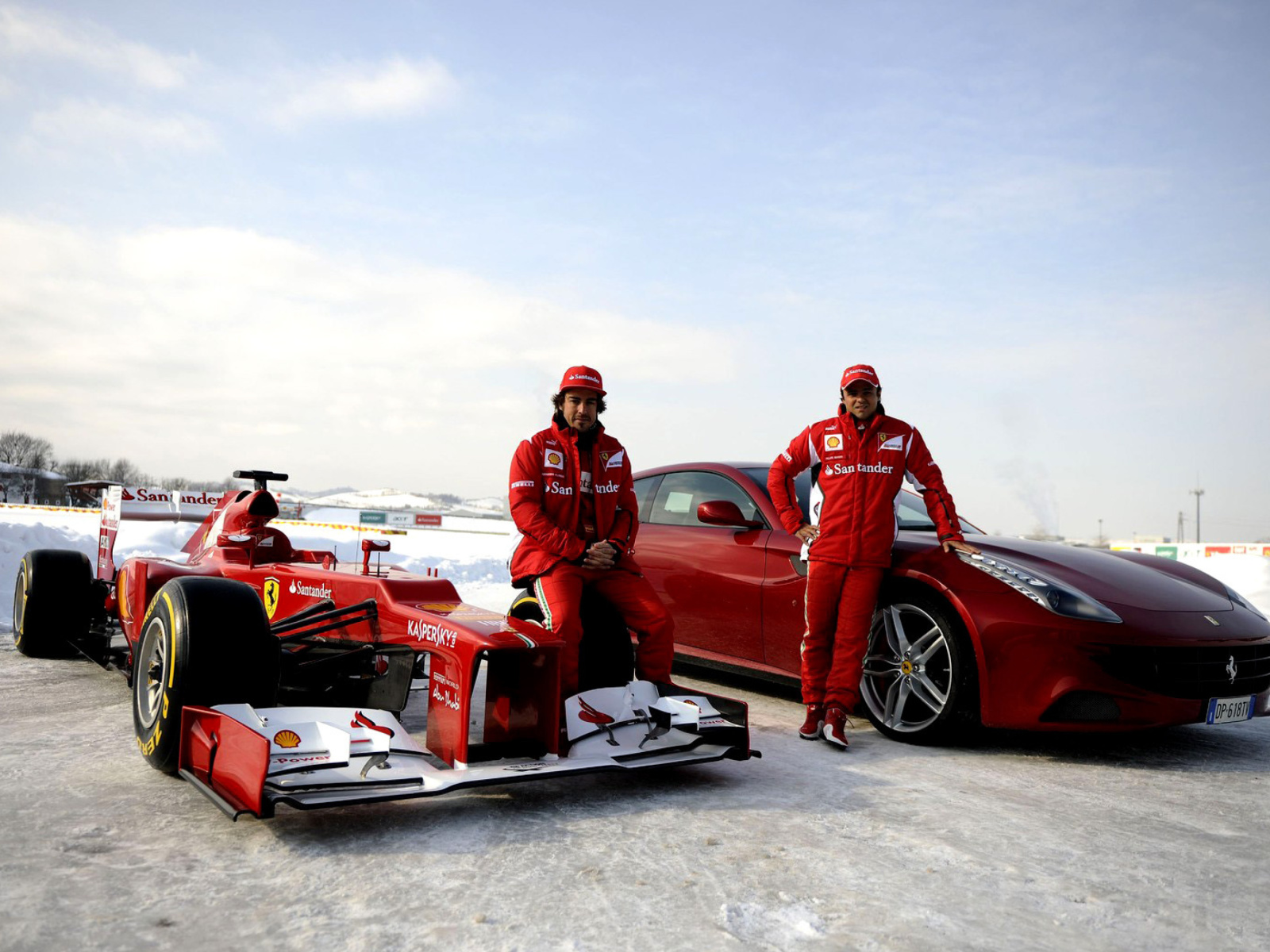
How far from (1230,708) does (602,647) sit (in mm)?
2811

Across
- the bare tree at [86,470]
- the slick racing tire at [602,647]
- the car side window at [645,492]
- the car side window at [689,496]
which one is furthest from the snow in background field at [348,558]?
the bare tree at [86,470]

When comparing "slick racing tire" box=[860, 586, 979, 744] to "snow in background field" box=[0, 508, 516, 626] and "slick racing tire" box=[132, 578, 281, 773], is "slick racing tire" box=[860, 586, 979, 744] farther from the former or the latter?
"snow in background field" box=[0, 508, 516, 626]

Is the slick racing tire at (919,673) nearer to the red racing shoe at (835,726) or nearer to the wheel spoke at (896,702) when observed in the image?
the wheel spoke at (896,702)

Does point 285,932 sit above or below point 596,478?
below

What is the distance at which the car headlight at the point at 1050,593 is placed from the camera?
4.44 meters

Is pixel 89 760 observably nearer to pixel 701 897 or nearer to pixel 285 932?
pixel 285 932

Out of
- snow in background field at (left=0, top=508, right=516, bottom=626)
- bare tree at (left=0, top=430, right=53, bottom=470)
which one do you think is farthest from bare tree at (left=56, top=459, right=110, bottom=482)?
snow in background field at (left=0, top=508, right=516, bottom=626)

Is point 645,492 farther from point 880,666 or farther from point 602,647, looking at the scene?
point 602,647

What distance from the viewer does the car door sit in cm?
579

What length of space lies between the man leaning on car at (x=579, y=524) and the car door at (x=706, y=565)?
1.14 meters

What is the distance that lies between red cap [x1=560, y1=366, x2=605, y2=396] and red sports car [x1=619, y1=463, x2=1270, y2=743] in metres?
1.12

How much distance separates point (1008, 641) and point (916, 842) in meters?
1.52

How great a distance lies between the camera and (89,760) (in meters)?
4.04

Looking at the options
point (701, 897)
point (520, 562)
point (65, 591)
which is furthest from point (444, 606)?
point (65, 591)
